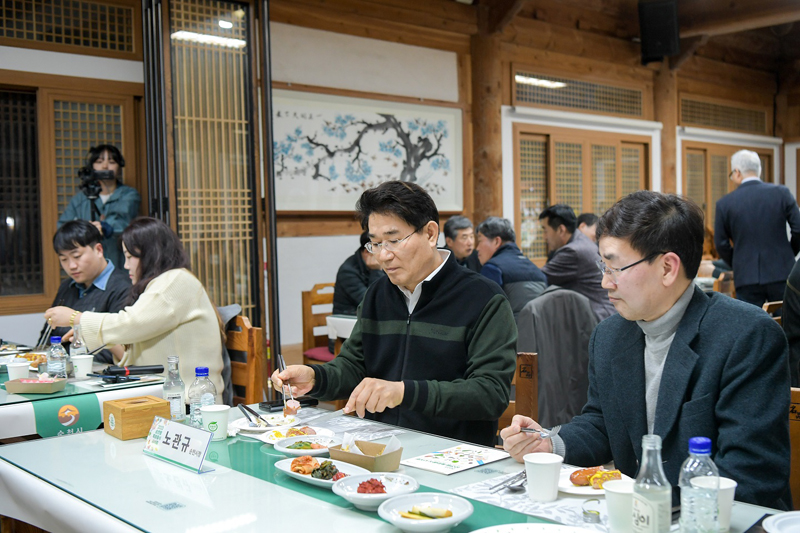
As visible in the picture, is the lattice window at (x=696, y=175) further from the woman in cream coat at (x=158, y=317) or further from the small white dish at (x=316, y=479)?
the small white dish at (x=316, y=479)

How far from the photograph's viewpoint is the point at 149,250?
3.08 metres

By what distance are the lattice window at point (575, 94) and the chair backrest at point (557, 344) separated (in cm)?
443

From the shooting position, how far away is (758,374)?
1.40m

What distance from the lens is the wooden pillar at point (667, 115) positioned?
8773 millimetres

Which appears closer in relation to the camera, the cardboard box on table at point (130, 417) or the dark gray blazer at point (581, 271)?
the cardboard box on table at point (130, 417)

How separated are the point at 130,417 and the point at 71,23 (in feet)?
12.4

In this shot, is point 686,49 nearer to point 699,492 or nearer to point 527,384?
point 527,384

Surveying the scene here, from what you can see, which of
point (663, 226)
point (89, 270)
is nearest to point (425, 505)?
point (663, 226)

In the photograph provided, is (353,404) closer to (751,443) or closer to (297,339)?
(751,443)

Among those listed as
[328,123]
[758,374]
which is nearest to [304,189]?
[328,123]

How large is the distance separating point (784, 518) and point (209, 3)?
447 centimetres

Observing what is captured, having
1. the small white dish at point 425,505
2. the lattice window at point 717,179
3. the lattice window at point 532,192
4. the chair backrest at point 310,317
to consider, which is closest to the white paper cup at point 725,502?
the small white dish at point 425,505

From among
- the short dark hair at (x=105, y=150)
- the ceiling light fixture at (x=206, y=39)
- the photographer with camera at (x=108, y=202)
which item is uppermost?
the ceiling light fixture at (x=206, y=39)

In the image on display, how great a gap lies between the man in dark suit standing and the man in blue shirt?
3.97 m
